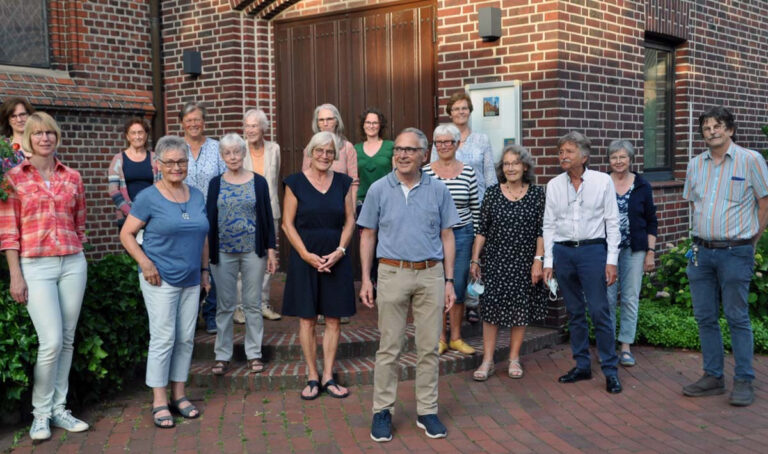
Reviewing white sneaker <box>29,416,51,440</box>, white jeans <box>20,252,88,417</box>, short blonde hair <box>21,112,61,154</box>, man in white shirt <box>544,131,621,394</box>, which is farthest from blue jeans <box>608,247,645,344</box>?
short blonde hair <box>21,112,61,154</box>

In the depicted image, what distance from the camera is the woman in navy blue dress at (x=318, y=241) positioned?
17.7 ft

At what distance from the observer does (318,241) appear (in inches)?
213

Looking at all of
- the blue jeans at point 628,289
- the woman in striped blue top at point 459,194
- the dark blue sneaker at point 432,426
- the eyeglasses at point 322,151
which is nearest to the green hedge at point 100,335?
the eyeglasses at point 322,151

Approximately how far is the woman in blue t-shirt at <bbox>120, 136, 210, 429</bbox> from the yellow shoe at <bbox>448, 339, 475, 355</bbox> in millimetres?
2103

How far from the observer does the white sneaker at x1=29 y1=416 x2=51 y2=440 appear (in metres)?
4.92

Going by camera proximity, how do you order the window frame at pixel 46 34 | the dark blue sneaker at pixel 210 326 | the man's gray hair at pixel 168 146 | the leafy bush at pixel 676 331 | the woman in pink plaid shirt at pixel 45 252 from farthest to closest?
1. the window frame at pixel 46 34
2. the leafy bush at pixel 676 331
3. the dark blue sneaker at pixel 210 326
4. the man's gray hair at pixel 168 146
5. the woman in pink plaid shirt at pixel 45 252

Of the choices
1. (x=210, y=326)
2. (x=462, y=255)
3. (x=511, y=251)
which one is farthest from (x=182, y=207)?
(x=511, y=251)

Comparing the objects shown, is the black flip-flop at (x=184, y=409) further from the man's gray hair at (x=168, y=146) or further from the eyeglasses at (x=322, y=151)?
the eyeglasses at (x=322, y=151)

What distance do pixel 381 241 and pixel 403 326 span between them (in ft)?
1.75

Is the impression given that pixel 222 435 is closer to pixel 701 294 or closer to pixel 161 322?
pixel 161 322

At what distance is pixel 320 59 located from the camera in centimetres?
895

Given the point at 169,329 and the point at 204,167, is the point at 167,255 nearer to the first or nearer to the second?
the point at 169,329

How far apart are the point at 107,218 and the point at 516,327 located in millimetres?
5253

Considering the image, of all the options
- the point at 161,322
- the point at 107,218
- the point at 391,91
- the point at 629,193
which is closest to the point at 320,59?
the point at 391,91
